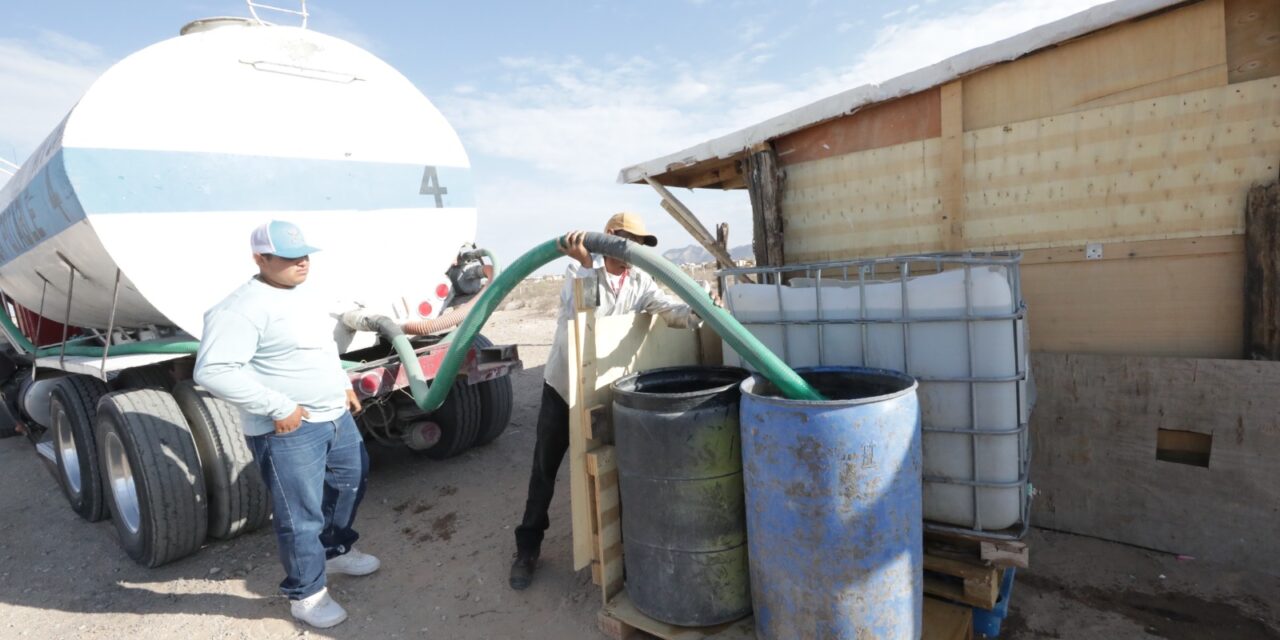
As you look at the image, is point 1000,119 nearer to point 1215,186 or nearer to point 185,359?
point 1215,186

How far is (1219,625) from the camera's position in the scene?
289 cm

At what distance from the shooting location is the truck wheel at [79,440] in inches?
176

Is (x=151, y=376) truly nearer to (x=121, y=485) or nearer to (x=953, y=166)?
(x=121, y=485)

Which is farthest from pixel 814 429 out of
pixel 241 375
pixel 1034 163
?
pixel 1034 163

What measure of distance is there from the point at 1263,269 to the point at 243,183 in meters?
5.52

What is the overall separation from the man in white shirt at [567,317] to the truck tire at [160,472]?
80.4 inches

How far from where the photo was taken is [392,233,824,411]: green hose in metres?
2.38

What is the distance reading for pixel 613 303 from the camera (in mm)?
3168

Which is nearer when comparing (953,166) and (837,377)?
(837,377)

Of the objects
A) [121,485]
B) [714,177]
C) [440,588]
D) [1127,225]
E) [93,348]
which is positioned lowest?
[440,588]

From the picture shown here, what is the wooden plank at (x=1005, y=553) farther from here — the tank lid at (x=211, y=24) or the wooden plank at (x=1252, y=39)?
the tank lid at (x=211, y=24)

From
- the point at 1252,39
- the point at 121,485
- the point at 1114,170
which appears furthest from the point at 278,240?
the point at 1252,39

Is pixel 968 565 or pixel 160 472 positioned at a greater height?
pixel 160 472

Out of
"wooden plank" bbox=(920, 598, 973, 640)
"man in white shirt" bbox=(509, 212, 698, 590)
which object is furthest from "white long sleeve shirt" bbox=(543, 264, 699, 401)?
"wooden plank" bbox=(920, 598, 973, 640)
